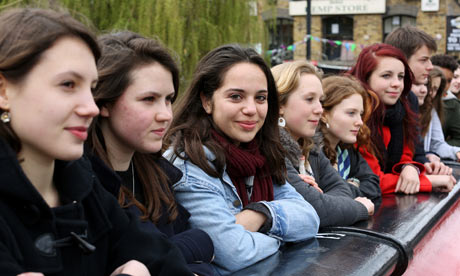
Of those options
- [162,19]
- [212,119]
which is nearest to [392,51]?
[212,119]

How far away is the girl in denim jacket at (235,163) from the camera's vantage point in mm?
1926

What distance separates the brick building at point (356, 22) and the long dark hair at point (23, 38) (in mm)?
18167

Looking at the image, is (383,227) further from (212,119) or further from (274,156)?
(212,119)

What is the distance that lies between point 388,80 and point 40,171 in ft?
8.81

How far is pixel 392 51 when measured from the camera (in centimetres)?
346

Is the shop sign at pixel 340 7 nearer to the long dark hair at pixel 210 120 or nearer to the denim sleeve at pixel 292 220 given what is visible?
the long dark hair at pixel 210 120

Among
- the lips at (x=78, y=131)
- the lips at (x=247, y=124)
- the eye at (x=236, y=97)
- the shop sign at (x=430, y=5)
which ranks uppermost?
the shop sign at (x=430, y=5)

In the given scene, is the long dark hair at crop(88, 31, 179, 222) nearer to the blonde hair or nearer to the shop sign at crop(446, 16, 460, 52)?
the blonde hair

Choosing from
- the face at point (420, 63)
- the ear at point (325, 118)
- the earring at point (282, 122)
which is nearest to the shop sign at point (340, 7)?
the face at point (420, 63)

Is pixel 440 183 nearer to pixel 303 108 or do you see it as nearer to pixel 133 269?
pixel 303 108

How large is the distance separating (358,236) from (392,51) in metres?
1.76

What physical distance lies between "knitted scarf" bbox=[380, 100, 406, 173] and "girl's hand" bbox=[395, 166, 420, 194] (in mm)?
277

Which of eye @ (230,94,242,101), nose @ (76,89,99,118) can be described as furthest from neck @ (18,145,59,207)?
eye @ (230,94,242,101)

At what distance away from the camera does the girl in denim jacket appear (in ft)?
6.32
